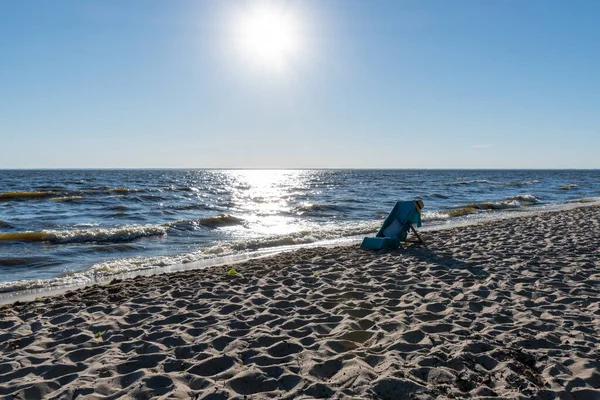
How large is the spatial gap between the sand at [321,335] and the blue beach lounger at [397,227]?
6.34 ft

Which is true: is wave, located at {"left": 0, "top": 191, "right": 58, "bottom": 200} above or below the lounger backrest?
below

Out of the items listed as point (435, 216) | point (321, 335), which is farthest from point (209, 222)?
point (321, 335)

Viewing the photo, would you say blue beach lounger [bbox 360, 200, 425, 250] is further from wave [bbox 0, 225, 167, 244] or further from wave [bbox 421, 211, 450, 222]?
wave [bbox 0, 225, 167, 244]

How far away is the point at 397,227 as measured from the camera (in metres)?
9.95

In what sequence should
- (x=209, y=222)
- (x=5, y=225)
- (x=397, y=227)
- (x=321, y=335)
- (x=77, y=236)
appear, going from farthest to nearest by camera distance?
(x=209, y=222)
(x=5, y=225)
(x=77, y=236)
(x=397, y=227)
(x=321, y=335)

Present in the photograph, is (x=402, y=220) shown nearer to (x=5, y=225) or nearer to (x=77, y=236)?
(x=77, y=236)

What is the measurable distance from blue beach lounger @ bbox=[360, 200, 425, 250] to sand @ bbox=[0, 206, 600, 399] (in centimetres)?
193

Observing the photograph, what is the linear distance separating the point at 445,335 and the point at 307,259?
4548 mm

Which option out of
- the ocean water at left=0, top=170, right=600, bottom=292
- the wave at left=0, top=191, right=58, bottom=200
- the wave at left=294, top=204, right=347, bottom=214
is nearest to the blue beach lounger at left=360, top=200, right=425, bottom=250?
the ocean water at left=0, top=170, right=600, bottom=292

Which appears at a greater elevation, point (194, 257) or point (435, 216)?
point (435, 216)

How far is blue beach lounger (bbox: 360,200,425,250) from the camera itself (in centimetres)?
952

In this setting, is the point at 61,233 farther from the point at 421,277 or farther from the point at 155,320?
→ the point at 421,277

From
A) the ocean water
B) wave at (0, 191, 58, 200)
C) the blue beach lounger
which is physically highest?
the blue beach lounger

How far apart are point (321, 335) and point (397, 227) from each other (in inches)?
235
